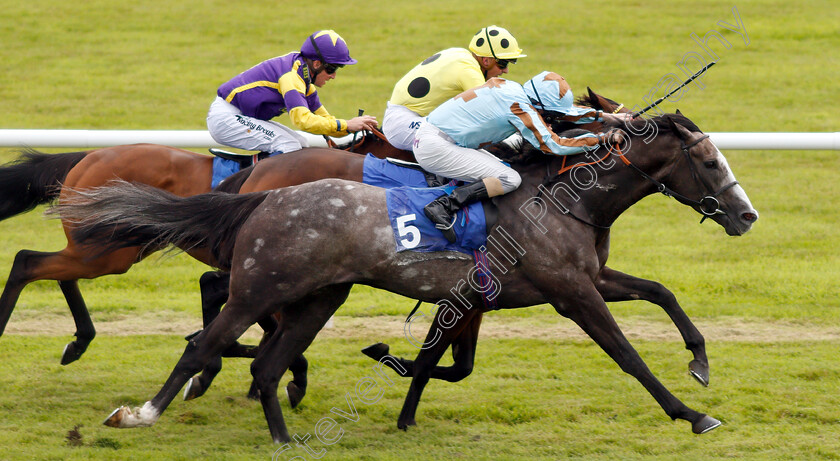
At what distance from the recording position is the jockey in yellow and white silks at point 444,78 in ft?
19.0

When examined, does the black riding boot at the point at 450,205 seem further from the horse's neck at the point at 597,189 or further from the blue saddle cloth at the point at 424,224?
the horse's neck at the point at 597,189

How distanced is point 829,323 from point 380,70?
8.39m

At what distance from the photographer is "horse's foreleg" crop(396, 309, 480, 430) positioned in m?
5.15

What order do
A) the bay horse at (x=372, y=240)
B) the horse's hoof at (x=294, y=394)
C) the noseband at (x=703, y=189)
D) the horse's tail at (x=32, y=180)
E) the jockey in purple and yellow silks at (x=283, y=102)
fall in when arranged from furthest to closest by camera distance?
the horse's tail at (x=32, y=180), the jockey in purple and yellow silks at (x=283, y=102), the horse's hoof at (x=294, y=394), the noseband at (x=703, y=189), the bay horse at (x=372, y=240)

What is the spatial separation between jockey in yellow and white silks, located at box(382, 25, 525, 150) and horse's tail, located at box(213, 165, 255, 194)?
873mm

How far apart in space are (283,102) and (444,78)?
3.57 ft

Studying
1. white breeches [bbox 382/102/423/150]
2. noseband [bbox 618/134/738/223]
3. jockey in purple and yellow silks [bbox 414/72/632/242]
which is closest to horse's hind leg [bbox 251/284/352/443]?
jockey in purple and yellow silks [bbox 414/72/632/242]

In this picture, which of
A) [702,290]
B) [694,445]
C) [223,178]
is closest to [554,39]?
[702,290]

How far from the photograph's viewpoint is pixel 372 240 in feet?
14.9

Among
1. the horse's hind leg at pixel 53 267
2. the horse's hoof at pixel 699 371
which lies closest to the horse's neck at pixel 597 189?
the horse's hoof at pixel 699 371

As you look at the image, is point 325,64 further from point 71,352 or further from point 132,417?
point 132,417

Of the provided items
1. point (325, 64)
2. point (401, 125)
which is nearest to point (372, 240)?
point (401, 125)

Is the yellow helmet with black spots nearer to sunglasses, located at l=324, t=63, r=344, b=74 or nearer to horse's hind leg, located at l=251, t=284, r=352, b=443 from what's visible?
sunglasses, located at l=324, t=63, r=344, b=74

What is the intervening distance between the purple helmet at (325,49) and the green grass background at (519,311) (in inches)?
74.8
